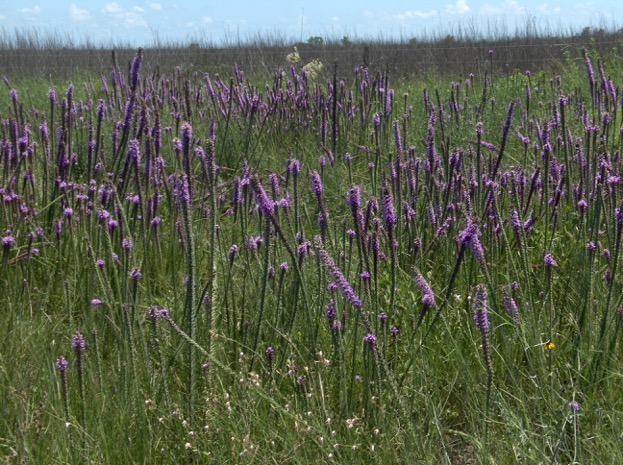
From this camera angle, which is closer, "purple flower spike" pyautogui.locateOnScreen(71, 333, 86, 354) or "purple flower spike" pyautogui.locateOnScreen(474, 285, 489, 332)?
"purple flower spike" pyautogui.locateOnScreen(474, 285, 489, 332)

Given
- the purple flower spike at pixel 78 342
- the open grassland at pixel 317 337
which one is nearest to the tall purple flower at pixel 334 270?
the open grassland at pixel 317 337

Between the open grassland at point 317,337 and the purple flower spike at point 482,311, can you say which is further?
the open grassland at point 317,337

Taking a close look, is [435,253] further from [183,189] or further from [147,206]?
[183,189]

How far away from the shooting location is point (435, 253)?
8.99ft

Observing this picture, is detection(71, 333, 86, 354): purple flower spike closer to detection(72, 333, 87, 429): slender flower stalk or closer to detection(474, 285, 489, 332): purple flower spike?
detection(72, 333, 87, 429): slender flower stalk

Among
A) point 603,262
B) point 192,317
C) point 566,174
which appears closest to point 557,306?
point 603,262

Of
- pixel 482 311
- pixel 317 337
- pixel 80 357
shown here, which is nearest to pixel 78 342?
pixel 80 357

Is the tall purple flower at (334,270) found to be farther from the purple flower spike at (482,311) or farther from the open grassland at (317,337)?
the purple flower spike at (482,311)

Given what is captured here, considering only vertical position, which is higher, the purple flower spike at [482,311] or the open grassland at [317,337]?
the purple flower spike at [482,311]

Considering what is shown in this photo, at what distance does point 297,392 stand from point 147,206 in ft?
3.38

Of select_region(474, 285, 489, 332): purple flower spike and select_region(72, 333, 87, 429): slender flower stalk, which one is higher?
select_region(474, 285, 489, 332): purple flower spike

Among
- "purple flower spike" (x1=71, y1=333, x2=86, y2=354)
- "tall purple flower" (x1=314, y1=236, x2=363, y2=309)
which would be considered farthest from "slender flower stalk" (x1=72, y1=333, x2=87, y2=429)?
"tall purple flower" (x1=314, y1=236, x2=363, y2=309)

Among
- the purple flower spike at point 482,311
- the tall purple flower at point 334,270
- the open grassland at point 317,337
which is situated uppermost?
the tall purple flower at point 334,270

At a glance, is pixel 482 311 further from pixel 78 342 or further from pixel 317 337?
pixel 78 342
